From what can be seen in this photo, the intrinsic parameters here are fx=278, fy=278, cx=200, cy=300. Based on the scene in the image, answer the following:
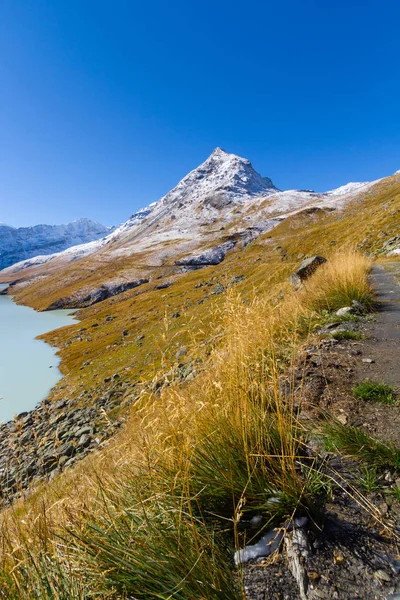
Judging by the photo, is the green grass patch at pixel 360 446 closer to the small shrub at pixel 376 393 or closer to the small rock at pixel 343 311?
the small shrub at pixel 376 393

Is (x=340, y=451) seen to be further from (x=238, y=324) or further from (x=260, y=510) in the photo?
(x=238, y=324)

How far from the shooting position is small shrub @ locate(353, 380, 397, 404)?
415 centimetres

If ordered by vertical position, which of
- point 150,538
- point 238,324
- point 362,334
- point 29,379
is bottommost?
point 29,379

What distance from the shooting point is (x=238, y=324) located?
349 centimetres

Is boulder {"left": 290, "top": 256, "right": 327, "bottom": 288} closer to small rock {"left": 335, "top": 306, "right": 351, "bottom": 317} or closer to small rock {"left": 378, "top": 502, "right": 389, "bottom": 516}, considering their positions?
small rock {"left": 335, "top": 306, "right": 351, "bottom": 317}

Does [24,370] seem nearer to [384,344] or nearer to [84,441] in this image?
[84,441]

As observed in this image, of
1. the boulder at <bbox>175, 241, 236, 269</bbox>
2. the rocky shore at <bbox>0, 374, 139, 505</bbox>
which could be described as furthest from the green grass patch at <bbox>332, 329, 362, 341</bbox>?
the boulder at <bbox>175, 241, 236, 269</bbox>

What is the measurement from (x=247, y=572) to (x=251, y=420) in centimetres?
116

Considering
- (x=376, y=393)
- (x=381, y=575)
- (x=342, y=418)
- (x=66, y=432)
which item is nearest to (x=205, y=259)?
(x=66, y=432)

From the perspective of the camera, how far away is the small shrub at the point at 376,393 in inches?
163

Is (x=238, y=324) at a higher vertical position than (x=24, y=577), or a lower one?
higher

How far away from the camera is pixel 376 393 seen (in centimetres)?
432

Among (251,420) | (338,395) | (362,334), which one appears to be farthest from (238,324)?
(362,334)

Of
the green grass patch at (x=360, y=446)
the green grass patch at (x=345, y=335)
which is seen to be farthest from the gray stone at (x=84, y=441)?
the green grass patch at (x=360, y=446)
